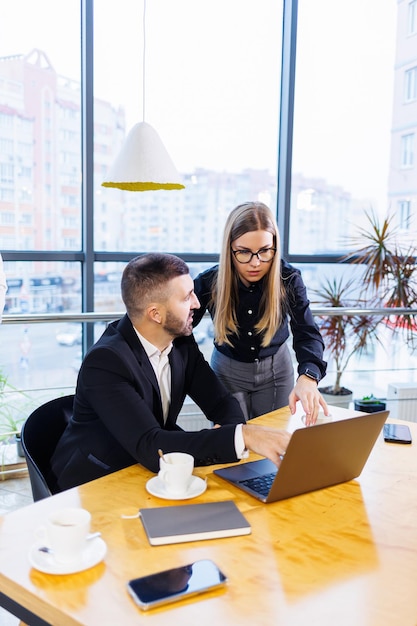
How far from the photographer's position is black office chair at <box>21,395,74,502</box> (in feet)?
5.23

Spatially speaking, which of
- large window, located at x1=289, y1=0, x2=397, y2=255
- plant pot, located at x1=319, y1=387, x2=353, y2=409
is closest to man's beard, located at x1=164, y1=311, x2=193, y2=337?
plant pot, located at x1=319, y1=387, x2=353, y2=409

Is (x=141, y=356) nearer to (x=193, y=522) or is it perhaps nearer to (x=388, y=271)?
(x=193, y=522)

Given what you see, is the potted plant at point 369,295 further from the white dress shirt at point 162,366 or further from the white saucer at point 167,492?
the white saucer at point 167,492

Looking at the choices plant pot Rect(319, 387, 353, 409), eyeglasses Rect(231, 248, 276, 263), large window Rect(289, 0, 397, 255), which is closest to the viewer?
eyeglasses Rect(231, 248, 276, 263)

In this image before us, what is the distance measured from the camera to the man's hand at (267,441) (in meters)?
1.45

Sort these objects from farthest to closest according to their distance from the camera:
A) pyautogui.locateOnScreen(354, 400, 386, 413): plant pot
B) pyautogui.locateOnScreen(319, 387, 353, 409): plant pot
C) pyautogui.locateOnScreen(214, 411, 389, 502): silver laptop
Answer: pyautogui.locateOnScreen(319, 387, 353, 409): plant pot, pyautogui.locateOnScreen(354, 400, 386, 413): plant pot, pyautogui.locateOnScreen(214, 411, 389, 502): silver laptop

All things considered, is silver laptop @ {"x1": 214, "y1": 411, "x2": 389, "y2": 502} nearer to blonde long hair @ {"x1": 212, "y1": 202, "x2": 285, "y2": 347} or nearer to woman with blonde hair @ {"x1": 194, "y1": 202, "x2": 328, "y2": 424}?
woman with blonde hair @ {"x1": 194, "y1": 202, "x2": 328, "y2": 424}

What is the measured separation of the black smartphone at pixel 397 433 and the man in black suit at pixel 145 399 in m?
Answer: 0.45

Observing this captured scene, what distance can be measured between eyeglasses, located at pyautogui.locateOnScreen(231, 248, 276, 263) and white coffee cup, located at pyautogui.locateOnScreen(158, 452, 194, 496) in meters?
1.01

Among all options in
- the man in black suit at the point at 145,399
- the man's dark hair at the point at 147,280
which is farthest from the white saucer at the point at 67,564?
the man's dark hair at the point at 147,280

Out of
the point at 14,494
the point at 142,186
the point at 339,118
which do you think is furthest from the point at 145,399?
the point at 339,118

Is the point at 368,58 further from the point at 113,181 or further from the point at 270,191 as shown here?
the point at 113,181

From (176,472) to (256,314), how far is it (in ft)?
3.70

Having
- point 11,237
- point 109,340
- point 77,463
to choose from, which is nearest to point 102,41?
point 11,237
